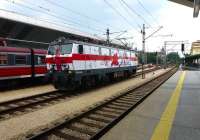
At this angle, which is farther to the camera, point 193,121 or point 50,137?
point 193,121

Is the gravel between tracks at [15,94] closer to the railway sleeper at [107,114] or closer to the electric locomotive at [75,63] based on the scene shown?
the electric locomotive at [75,63]

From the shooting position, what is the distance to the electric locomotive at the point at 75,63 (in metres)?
15.0

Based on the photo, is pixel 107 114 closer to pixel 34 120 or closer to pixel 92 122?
pixel 92 122

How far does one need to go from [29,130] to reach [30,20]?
20.6 meters

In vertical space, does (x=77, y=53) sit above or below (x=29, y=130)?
above

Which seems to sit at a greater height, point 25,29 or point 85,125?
point 25,29

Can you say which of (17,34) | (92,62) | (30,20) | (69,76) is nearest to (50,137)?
(69,76)

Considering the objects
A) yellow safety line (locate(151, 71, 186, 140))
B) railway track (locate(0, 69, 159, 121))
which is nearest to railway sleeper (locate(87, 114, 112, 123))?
yellow safety line (locate(151, 71, 186, 140))

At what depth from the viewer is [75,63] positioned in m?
15.0

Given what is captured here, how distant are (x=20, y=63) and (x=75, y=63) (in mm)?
4846

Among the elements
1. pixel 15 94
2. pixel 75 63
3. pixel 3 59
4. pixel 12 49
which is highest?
pixel 12 49

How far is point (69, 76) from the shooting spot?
14.8 metres

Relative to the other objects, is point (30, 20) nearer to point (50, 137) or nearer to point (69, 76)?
point (69, 76)

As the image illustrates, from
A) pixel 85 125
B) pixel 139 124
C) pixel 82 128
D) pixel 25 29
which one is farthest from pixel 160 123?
pixel 25 29
